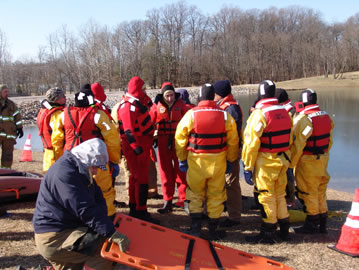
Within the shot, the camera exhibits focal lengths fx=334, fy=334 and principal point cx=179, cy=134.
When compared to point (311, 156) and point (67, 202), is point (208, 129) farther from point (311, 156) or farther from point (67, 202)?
point (67, 202)

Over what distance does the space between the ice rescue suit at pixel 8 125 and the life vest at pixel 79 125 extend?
128 inches

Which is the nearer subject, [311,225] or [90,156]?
[90,156]

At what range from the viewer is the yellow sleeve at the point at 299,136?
445cm

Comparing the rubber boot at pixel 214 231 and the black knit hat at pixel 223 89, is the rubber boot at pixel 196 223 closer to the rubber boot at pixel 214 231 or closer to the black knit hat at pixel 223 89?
the rubber boot at pixel 214 231

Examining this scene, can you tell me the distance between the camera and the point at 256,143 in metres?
4.19

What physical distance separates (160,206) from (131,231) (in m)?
2.51

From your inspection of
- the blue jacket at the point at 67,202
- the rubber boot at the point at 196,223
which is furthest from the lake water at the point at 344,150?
the blue jacket at the point at 67,202

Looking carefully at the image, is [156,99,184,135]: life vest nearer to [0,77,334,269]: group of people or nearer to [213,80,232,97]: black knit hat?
[0,77,334,269]: group of people

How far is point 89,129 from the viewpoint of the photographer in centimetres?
429

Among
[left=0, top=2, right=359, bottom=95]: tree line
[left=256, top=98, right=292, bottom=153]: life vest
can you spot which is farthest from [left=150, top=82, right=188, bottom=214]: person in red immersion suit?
[left=0, top=2, right=359, bottom=95]: tree line

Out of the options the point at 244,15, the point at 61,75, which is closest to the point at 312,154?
the point at 61,75

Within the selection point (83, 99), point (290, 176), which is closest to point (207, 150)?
point (83, 99)

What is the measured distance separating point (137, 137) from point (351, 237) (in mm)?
3091

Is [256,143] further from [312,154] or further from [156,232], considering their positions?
[156,232]
